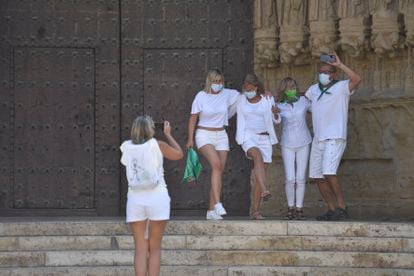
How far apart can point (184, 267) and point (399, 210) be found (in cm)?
304

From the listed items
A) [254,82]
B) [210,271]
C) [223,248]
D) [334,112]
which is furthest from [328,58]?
[210,271]

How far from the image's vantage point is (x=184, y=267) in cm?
1277

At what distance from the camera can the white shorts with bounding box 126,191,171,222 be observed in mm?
11125

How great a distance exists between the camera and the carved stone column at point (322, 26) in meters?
15.0

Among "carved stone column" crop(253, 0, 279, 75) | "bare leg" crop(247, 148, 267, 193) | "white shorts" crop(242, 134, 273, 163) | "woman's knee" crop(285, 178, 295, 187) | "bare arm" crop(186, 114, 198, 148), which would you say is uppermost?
"carved stone column" crop(253, 0, 279, 75)

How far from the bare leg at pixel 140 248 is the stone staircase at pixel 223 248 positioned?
1383 mm

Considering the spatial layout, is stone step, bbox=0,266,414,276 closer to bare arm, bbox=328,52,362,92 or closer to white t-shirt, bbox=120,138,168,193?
white t-shirt, bbox=120,138,168,193

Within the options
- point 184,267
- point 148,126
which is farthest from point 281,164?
point 148,126

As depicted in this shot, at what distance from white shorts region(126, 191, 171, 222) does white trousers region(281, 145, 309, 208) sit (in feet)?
10.9

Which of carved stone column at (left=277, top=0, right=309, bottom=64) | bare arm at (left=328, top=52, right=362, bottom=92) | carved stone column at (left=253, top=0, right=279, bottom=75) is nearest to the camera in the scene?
bare arm at (left=328, top=52, right=362, bottom=92)

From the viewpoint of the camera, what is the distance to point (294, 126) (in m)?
14.3

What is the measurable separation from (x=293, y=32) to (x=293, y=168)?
1782mm

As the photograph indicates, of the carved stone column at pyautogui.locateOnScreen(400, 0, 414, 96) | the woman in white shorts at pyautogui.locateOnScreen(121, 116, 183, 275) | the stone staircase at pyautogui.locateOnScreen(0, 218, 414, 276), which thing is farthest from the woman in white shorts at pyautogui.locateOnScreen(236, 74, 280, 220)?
the woman in white shorts at pyautogui.locateOnScreen(121, 116, 183, 275)

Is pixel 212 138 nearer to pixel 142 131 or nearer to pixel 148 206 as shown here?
pixel 142 131
